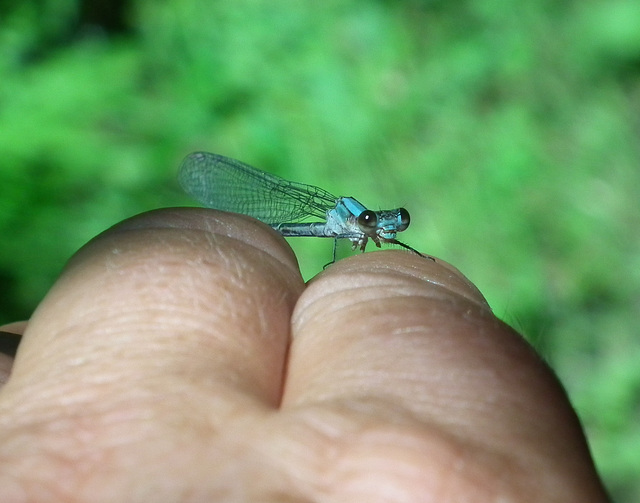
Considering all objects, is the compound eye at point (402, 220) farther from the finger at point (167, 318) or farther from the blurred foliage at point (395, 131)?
the finger at point (167, 318)

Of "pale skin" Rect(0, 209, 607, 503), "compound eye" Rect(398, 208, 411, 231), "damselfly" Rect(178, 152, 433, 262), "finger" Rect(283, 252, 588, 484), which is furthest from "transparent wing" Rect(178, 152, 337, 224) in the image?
"finger" Rect(283, 252, 588, 484)

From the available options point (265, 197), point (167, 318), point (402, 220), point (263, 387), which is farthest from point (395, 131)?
point (263, 387)

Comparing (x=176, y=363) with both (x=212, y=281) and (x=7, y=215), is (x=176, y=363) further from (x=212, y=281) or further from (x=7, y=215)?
(x=7, y=215)

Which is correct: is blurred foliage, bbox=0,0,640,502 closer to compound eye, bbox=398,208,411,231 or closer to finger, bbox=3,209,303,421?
compound eye, bbox=398,208,411,231

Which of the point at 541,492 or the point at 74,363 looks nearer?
the point at 541,492

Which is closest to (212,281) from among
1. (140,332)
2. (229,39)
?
(140,332)

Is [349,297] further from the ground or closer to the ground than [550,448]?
further from the ground

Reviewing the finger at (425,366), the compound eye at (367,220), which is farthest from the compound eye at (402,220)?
the finger at (425,366)
